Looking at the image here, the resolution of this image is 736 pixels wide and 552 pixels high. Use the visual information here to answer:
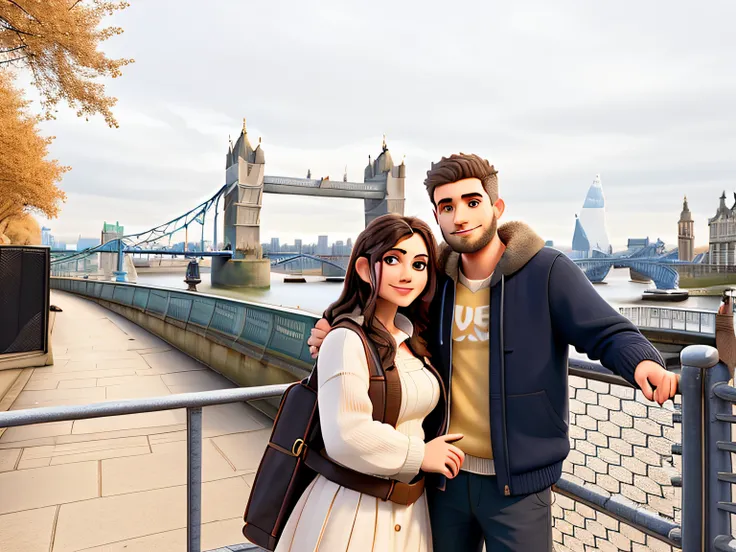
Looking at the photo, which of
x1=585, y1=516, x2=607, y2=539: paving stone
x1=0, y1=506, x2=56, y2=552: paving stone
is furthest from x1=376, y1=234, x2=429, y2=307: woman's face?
x1=0, y1=506, x2=56, y2=552: paving stone

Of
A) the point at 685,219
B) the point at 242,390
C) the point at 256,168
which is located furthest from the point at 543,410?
the point at 685,219

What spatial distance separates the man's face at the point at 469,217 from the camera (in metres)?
1.64

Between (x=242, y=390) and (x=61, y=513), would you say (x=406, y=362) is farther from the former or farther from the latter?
(x=61, y=513)

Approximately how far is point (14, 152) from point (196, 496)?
16682 millimetres

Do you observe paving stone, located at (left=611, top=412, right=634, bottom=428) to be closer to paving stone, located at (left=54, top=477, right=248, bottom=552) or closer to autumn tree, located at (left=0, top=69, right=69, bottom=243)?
paving stone, located at (left=54, top=477, right=248, bottom=552)

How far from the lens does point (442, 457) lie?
4.94 feet

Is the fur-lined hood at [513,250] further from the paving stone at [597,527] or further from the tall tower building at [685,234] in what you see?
the tall tower building at [685,234]

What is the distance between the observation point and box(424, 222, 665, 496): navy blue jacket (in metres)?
1.56

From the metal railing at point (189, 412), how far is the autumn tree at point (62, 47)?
987 centimetres

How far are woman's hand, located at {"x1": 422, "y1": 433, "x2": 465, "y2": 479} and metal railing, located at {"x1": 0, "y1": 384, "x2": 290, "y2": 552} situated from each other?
2.67 feet

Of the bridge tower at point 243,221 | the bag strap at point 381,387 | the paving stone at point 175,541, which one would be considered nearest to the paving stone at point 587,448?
the bag strap at point 381,387

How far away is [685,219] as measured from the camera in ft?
233

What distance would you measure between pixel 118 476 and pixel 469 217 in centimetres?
419

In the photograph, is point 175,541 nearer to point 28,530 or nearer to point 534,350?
point 28,530
